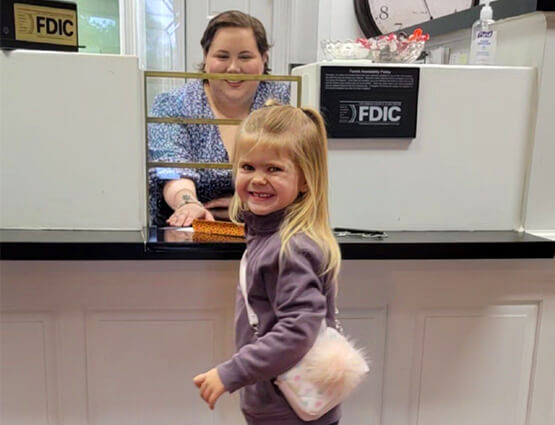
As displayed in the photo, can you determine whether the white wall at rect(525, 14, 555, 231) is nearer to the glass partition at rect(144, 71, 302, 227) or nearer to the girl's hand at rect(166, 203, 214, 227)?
the glass partition at rect(144, 71, 302, 227)

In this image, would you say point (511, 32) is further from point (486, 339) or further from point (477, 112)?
point (486, 339)

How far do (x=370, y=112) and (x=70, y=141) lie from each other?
27.7 inches

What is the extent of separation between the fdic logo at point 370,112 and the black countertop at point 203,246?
0.91 feet

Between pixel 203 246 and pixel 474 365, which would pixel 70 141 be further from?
pixel 474 365

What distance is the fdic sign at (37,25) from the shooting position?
3.84 ft

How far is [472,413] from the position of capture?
145 cm

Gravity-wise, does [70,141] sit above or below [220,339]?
above

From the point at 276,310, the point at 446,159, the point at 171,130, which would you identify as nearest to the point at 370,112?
the point at 446,159

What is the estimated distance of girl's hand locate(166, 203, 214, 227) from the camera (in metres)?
1.30

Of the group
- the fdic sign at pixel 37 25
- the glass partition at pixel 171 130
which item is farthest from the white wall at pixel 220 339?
the fdic sign at pixel 37 25

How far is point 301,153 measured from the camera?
0.95 m

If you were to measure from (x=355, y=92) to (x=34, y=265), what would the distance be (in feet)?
2.81

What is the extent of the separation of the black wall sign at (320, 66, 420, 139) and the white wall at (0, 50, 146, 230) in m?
0.45

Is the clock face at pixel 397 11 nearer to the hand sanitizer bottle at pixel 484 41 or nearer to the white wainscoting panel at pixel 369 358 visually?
the hand sanitizer bottle at pixel 484 41
